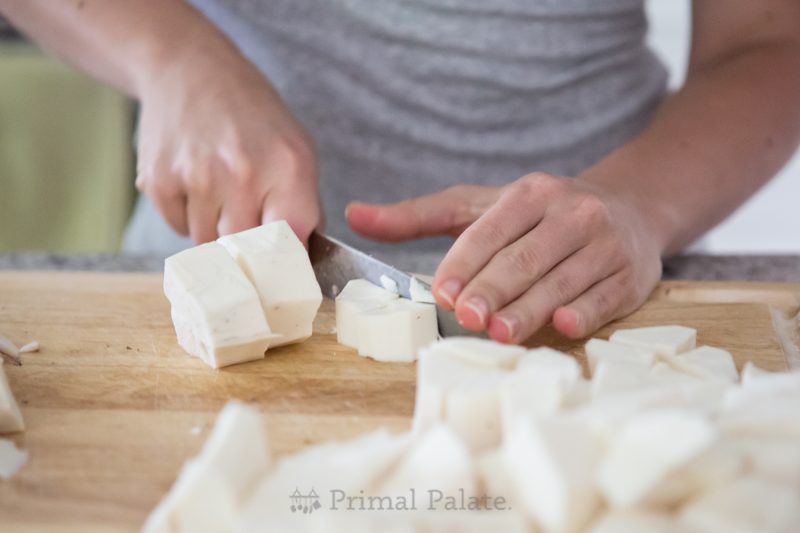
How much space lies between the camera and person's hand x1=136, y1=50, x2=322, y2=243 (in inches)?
76.3

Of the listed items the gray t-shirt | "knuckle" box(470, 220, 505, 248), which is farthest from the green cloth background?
"knuckle" box(470, 220, 505, 248)

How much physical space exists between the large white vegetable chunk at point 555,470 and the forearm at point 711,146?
0.98 metres

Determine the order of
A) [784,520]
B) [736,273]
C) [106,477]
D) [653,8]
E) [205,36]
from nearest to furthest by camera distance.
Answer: [784,520], [106,477], [205,36], [736,273], [653,8]

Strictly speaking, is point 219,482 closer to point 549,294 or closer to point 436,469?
point 436,469

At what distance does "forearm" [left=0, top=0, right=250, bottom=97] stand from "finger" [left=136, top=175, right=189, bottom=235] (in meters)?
0.26

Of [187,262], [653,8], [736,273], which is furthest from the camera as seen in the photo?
[653,8]

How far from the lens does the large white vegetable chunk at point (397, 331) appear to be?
169 centimetres

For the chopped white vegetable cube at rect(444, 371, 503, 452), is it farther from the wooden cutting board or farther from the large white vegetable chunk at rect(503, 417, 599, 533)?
the wooden cutting board

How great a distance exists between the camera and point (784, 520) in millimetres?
1076

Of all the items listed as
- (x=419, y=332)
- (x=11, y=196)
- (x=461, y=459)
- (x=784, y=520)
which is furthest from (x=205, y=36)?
(x=11, y=196)

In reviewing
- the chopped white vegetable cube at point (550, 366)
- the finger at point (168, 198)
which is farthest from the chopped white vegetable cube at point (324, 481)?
the finger at point (168, 198)

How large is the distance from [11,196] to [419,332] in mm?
2737

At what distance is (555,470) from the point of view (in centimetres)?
107

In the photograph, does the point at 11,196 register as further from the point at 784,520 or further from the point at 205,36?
the point at 784,520
